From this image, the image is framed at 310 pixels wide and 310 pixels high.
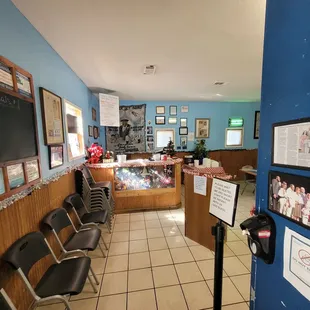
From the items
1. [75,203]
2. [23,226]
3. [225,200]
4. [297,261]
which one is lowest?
[75,203]

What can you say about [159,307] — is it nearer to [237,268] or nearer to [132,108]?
[237,268]

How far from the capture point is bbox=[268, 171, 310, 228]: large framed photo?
2.50 feet

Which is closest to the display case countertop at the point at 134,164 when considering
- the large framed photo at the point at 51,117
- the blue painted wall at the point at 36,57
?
the blue painted wall at the point at 36,57

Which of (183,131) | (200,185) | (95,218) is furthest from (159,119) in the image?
(95,218)

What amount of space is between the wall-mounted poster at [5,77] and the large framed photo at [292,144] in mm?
1874

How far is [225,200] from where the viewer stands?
1.13 metres

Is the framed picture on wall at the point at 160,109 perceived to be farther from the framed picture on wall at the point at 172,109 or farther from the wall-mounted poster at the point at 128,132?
the wall-mounted poster at the point at 128,132

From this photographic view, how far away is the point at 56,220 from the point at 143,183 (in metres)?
1.97

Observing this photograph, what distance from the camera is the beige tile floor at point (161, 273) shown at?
1669mm

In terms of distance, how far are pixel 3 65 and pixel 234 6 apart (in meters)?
1.96

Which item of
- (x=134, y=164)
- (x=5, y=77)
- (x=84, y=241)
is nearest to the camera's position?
(x=5, y=77)

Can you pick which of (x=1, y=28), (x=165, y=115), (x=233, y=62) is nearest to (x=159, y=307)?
(x=1, y=28)

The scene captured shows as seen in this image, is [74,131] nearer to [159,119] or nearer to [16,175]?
[16,175]

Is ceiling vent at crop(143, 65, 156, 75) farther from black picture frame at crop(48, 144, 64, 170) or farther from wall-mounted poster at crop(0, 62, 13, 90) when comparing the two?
wall-mounted poster at crop(0, 62, 13, 90)
